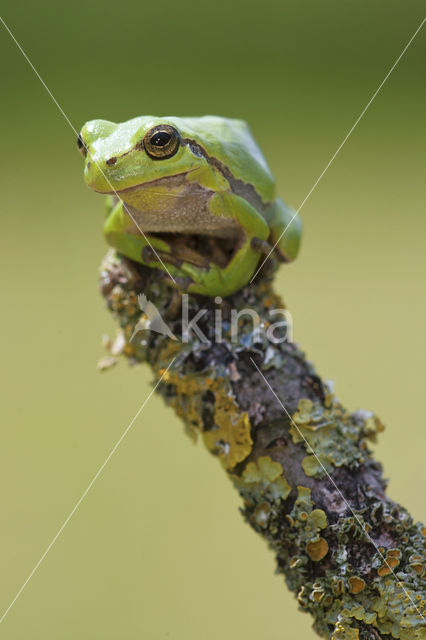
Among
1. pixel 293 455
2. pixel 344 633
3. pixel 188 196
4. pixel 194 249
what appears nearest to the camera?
pixel 344 633

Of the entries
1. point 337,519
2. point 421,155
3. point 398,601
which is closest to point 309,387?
point 337,519

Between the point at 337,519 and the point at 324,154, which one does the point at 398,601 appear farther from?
the point at 324,154

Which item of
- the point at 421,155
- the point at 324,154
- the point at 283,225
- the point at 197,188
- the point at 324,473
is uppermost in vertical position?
the point at 197,188

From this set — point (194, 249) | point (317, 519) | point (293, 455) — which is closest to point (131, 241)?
point (194, 249)

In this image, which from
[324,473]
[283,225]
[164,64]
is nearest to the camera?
Answer: [324,473]

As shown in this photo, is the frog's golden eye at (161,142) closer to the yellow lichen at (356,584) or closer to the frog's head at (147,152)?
the frog's head at (147,152)

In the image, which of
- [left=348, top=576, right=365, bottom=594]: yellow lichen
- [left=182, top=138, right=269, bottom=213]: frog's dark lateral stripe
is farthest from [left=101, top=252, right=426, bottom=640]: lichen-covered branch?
[left=182, top=138, right=269, bottom=213]: frog's dark lateral stripe

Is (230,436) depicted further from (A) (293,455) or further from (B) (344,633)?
(B) (344,633)
